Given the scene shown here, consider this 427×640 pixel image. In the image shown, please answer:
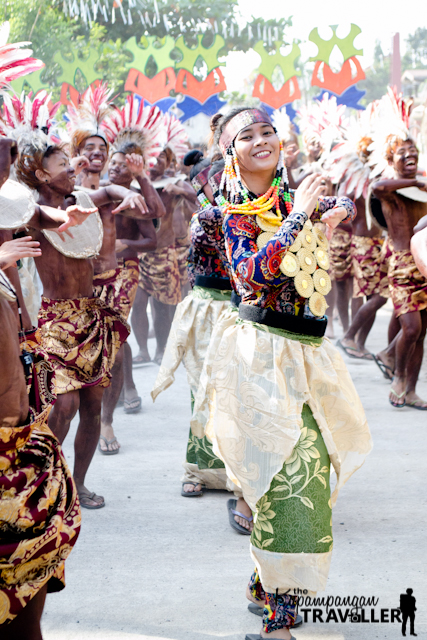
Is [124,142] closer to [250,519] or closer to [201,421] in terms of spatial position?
[201,421]

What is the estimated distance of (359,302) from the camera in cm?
943

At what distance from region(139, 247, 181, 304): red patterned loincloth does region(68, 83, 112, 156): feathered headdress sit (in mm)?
2061

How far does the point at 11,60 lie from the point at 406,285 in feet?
14.4

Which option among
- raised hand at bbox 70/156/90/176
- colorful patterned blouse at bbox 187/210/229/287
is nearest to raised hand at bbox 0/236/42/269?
colorful patterned blouse at bbox 187/210/229/287

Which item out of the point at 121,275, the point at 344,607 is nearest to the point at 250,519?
the point at 344,607

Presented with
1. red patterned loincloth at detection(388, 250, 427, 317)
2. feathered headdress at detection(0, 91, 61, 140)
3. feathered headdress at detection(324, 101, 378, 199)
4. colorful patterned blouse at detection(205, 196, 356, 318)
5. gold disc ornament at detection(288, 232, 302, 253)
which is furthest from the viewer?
feathered headdress at detection(324, 101, 378, 199)

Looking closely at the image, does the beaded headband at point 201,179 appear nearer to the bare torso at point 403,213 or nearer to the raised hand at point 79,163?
the raised hand at point 79,163

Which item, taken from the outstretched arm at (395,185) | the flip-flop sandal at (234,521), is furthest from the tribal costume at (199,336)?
the outstretched arm at (395,185)

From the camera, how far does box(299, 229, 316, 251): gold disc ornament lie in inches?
108

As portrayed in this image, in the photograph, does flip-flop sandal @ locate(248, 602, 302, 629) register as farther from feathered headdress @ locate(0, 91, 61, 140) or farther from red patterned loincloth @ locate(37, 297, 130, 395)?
feathered headdress @ locate(0, 91, 61, 140)

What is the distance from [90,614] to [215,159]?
266 centimetres

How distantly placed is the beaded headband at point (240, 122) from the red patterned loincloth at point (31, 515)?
142 centimetres

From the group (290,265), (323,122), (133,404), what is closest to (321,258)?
(290,265)

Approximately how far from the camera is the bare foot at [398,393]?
618cm
